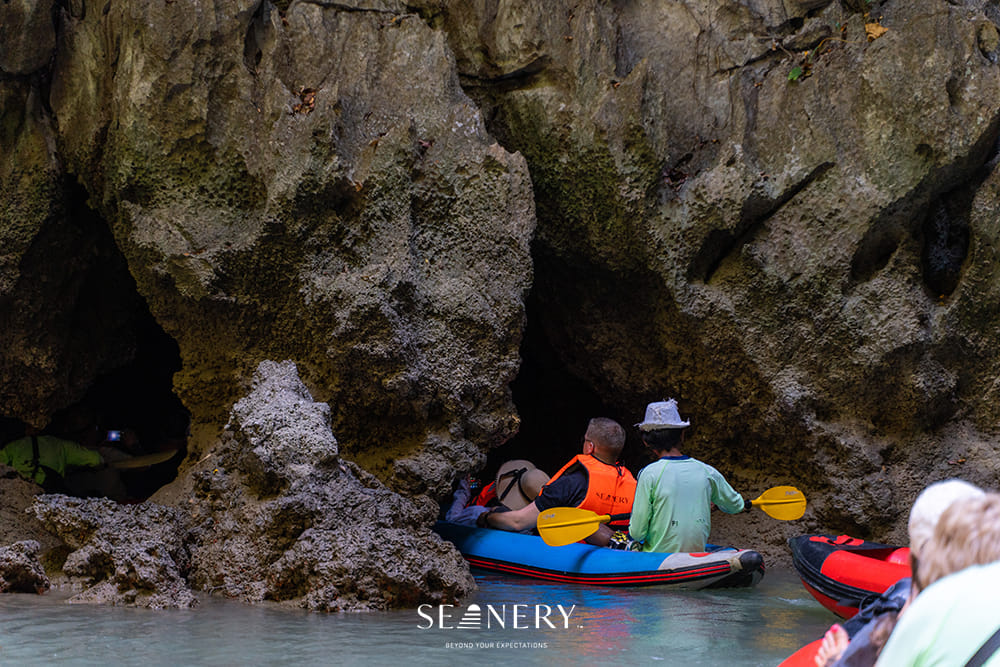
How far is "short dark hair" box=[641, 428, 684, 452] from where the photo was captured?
6234 millimetres

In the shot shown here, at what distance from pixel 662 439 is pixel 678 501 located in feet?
1.35

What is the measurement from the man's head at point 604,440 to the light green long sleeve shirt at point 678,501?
57 centimetres

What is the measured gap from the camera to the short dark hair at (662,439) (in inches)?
245

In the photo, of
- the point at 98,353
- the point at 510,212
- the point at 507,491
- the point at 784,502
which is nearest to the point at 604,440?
the point at 507,491

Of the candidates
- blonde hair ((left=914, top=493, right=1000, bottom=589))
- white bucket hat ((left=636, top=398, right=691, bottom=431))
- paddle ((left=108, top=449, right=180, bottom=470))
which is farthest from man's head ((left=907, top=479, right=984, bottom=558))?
paddle ((left=108, top=449, right=180, bottom=470))

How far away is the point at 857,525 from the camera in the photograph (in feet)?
24.8

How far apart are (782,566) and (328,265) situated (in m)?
4.26

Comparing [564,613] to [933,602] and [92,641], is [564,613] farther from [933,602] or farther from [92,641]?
[933,602]

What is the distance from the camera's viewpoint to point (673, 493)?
6168 millimetres

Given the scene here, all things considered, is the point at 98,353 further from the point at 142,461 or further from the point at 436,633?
the point at 436,633

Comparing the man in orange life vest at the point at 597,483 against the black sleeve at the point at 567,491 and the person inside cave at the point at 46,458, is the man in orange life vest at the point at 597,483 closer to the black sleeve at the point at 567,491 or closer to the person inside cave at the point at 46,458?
the black sleeve at the point at 567,491

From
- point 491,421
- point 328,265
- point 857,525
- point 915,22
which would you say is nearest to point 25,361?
point 328,265

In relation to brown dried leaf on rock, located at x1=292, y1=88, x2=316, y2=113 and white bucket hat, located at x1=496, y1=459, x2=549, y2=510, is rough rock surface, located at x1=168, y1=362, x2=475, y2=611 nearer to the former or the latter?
white bucket hat, located at x1=496, y1=459, x2=549, y2=510
